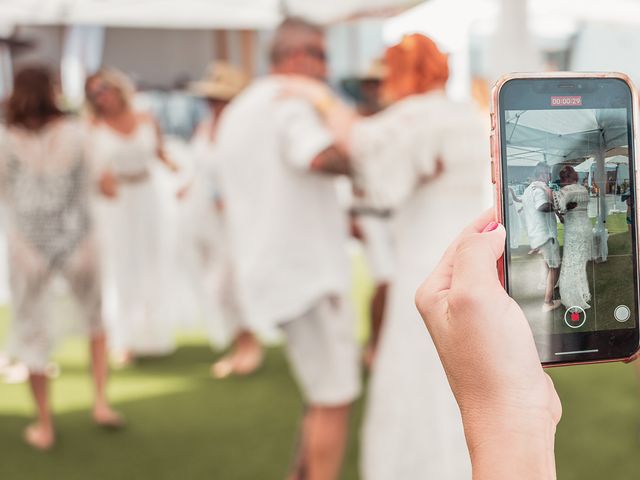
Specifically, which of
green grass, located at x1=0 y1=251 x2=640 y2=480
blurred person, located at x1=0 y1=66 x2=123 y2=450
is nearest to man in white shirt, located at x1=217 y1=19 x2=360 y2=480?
green grass, located at x1=0 y1=251 x2=640 y2=480

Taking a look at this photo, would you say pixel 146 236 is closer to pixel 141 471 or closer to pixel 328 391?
pixel 141 471

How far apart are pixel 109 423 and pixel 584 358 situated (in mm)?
3379

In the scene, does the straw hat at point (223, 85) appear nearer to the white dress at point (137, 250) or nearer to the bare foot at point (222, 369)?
the white dress at point (137, 250)

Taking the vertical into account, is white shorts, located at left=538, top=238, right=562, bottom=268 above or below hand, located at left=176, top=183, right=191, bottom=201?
above

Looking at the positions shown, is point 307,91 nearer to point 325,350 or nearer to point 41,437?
point 325,350

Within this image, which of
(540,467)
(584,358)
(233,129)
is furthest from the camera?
(233,129)

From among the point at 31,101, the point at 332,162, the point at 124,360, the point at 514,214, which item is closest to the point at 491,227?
the point at 514,214

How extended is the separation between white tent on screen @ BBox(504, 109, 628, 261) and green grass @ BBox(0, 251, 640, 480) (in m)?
2.57

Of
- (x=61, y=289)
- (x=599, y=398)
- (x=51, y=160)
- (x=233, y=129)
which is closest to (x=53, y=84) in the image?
(x=51, y=160)

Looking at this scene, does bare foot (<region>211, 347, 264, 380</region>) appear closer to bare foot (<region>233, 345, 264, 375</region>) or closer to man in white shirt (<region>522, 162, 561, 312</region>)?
bare foot (<region>233, 345, 264, 375</region>)

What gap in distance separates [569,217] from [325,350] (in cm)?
181

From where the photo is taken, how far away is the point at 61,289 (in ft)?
12.2

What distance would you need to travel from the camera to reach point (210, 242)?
4.84m

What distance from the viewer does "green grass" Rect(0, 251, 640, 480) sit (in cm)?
330
